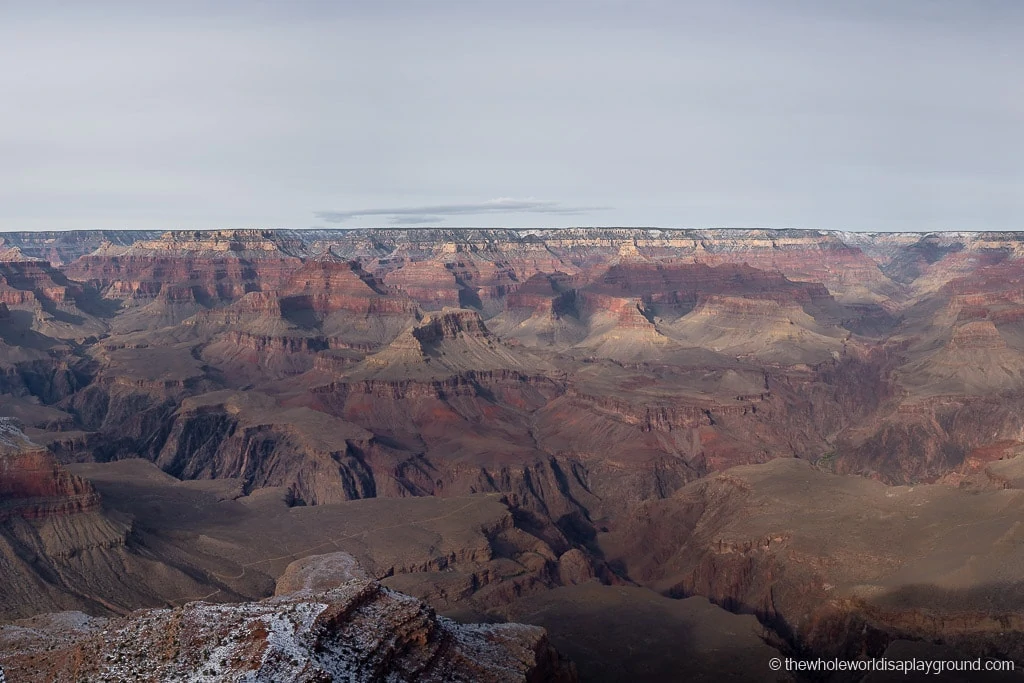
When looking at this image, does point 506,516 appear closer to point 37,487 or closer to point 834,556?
point 834,556

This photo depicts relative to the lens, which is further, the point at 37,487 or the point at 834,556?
the point at 37,487

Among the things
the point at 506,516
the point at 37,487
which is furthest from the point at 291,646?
the point at 506,516

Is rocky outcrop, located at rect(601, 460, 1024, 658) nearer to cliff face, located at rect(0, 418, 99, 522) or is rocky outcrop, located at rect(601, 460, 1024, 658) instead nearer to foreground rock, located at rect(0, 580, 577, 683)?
foreground rock, located at rect(0, 580, 577, 683)

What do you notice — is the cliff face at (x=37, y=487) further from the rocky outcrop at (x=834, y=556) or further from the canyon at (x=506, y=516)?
the rocky outcrop at (x=834, y=556)

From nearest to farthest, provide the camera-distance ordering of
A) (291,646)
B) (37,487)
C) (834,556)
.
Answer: (291,646)
(834,556)
(37,487)

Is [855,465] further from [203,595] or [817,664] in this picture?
[203,595]

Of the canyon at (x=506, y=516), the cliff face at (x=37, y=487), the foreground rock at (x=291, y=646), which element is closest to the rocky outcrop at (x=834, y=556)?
the canyon at (x=506, y=516)

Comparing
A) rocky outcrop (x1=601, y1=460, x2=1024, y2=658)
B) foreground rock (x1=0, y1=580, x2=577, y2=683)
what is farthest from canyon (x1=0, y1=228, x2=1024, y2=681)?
rocky outcrop (x1=601, y1=460, x2=1024, y2=658)

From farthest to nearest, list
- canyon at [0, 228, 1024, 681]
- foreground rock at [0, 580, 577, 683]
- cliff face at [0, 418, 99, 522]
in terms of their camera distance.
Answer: cliff face at [0, 418, 99, 522] < canyon at [0, 228, 1024, 681] < foreground rock at [0, 580, 577, 683]

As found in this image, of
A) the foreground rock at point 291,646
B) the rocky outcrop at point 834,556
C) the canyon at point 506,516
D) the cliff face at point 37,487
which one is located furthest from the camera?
the cliff face at point 37,487
